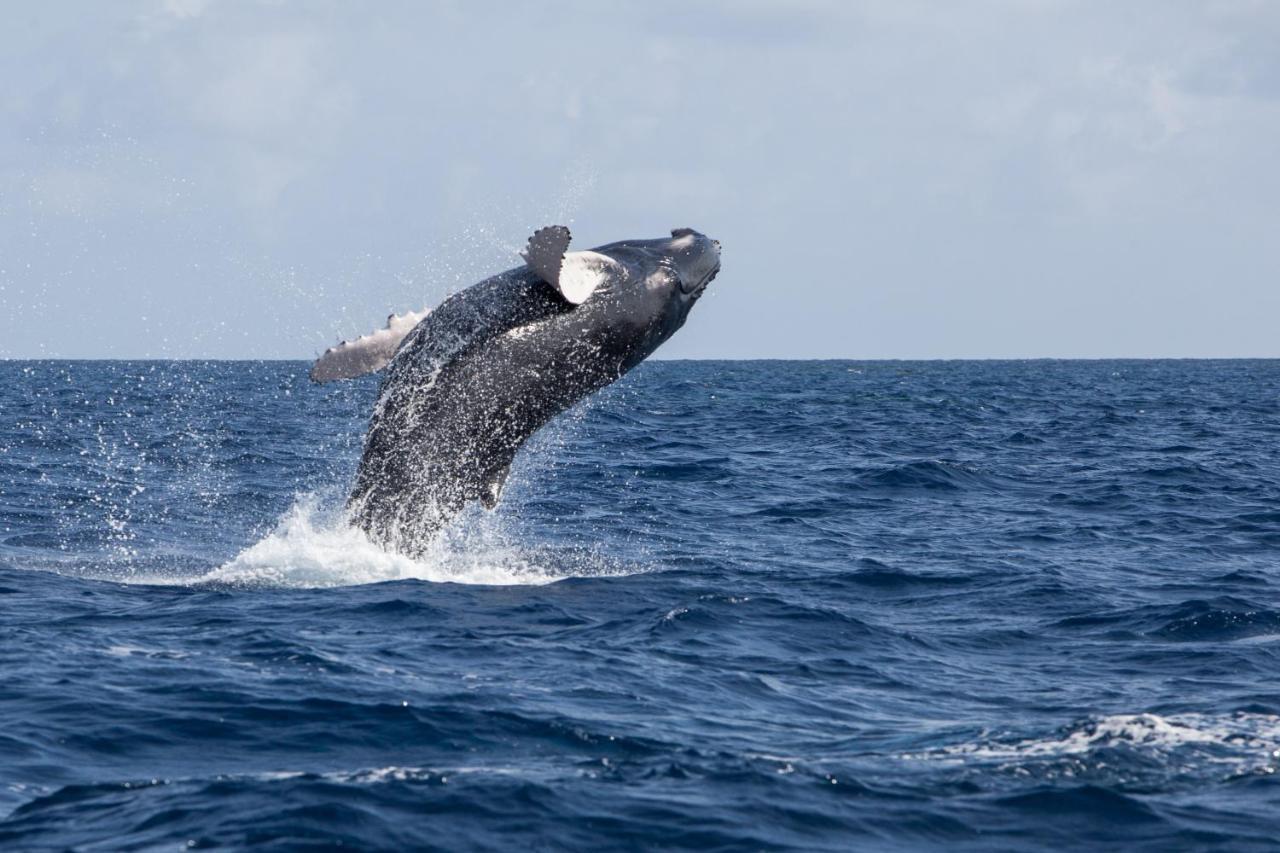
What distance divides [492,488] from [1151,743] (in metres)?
6.87

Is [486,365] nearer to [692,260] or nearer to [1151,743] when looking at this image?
[692,260]

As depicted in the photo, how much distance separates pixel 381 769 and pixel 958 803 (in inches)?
124

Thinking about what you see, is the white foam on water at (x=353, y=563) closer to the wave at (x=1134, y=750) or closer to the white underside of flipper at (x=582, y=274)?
the white underside of flipper at (x=582, y=274)

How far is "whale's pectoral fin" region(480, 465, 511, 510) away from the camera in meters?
14.9

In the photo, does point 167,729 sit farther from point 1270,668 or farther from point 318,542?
point 1270,668

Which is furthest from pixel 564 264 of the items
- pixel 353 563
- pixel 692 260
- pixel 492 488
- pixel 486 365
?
pixel 353 563

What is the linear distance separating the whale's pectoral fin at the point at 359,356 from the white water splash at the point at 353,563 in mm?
1797

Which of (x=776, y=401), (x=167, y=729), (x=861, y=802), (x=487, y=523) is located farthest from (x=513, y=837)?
(x=776, y=401)

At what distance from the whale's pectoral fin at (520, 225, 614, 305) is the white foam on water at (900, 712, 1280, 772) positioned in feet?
17.2

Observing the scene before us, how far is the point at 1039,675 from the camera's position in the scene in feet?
40.6

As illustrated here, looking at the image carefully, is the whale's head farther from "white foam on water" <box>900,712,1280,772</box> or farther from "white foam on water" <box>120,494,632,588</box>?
"white foam on water" <box>900,712,1280,772</box>

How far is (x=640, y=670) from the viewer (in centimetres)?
1174

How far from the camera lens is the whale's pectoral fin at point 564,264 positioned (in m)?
13.0

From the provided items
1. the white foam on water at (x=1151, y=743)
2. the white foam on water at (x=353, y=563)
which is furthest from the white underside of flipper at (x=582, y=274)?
the white foam on water at (x=1151, y=743)
